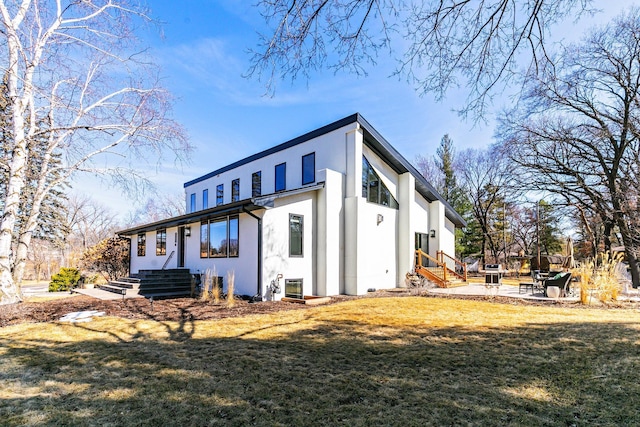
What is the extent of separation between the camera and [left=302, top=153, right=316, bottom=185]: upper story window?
14195mm

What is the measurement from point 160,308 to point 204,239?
13.8ft

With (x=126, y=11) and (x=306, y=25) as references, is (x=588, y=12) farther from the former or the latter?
(x=126, y=11)

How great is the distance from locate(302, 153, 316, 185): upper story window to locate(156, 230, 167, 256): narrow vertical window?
784 cm

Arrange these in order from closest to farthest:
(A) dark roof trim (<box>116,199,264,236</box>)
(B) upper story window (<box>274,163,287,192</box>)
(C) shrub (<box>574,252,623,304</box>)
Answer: (C) shrub (<box>574,252,623,304</box>) → (A) dark roof trim (<box>116,199,264,236</box>) → (B) upper story window (<box>274,163,287,192</box>)

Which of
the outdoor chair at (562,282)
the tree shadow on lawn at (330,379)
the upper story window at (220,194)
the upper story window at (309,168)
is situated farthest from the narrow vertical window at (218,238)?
the outdoor chair at (562,282)

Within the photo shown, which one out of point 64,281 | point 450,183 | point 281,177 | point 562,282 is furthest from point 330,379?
point 450,183

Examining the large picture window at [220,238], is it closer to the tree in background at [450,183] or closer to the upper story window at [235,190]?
the upper story window at [235,190]

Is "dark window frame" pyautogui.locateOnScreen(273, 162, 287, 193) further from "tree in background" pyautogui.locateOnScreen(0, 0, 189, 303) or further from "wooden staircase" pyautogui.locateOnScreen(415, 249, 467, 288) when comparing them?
"wooden staircase" pyautogui.locateOnScreen(415, 249, 467, 288)

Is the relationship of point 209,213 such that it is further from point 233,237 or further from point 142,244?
point 142,244

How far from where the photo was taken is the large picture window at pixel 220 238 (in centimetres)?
1202

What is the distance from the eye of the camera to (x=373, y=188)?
14.6 metres

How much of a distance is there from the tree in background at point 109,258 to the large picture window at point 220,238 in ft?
29.3

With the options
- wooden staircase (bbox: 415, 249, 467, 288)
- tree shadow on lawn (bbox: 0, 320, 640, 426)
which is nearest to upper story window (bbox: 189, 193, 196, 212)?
wooden staircase (bbox: 415, 249, 467, 288)

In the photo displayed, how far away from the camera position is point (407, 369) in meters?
4.45
